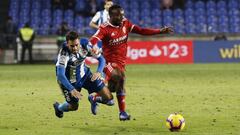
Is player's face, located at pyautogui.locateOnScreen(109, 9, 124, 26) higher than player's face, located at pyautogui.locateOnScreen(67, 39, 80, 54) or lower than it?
higher

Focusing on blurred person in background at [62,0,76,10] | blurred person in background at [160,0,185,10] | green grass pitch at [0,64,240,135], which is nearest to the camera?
green grass pitch at [0,64,240,135]

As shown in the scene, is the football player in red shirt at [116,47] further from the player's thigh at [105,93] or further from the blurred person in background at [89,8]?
the blurred person in background at [89,8]

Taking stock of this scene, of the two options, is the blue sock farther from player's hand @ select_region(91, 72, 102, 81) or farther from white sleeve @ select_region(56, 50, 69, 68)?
white sleeve @ select_region(56, 50, 69, 68)

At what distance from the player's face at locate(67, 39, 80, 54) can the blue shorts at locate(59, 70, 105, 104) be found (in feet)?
1.96

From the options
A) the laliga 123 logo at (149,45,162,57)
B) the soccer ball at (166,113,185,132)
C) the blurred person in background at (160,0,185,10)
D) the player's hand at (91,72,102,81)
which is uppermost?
the blurred person in background at (160,0,185,10)

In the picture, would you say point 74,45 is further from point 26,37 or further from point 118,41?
point 26,37

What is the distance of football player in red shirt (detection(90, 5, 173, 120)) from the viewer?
10.5 meters

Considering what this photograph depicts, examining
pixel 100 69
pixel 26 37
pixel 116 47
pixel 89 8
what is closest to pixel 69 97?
pixel 100 69

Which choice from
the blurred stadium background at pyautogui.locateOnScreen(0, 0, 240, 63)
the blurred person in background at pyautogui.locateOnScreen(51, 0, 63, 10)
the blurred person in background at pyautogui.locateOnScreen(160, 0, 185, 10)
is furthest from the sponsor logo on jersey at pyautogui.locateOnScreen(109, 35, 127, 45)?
the blurred person in background at pyautogui.locateOnScreen(51, 0, 63, 10)

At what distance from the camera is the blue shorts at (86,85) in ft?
32.2

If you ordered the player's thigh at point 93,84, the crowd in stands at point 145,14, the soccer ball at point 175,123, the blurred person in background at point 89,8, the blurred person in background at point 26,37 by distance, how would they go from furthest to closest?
1. the blurred person in background at point 89,8
2. the crowd in stands at point 145,14
3. the blurred person in background at point 26,37
4. the player's thigh at point 93,84
5. the soccer ball at point 175,123

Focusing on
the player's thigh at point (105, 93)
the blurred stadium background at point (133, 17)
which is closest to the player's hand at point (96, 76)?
the player's thigh at point (105, 93)

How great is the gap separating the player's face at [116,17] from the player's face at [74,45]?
1183 mm

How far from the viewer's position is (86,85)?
9977 millimetres
